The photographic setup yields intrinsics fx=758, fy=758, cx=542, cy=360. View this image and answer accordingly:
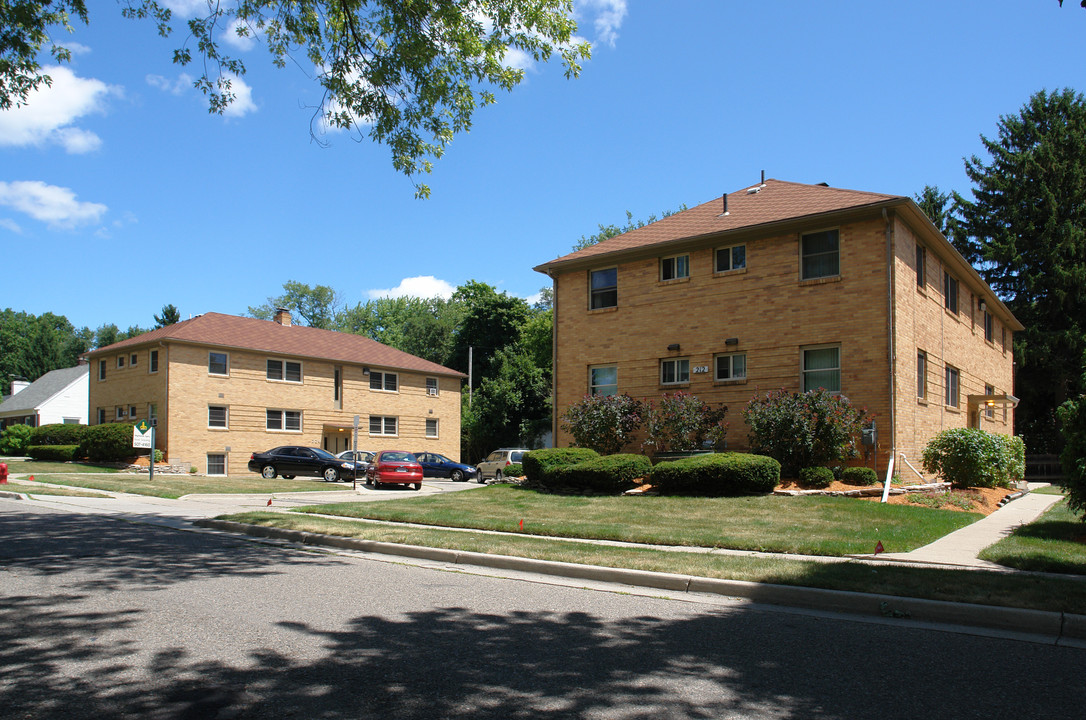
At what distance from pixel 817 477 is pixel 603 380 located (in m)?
7.94

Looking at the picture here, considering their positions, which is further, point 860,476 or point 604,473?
point 604,473

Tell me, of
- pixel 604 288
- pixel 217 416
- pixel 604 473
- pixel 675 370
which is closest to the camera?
pixel 604 473

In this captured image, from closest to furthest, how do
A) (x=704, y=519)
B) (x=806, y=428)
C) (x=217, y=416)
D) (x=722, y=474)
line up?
(x=704, y=519), (x=722, y=474), (x=806, y=428), (x=217, y=416)

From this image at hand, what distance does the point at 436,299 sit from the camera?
83.1 m

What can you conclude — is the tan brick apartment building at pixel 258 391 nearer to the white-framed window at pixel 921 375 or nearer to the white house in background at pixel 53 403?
the white house in background at pixel 53 403

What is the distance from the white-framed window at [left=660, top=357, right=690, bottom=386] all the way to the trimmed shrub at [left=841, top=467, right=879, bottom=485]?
537 cm

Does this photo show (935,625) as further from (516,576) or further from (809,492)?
(809,492)

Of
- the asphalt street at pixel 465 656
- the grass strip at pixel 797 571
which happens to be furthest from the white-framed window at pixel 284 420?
the asphalt street at pixel 465 656

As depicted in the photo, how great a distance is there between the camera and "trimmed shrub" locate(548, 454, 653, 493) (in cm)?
1792

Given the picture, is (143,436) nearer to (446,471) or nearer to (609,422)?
(446,471)

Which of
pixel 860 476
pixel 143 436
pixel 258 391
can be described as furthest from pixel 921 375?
pixel 258 391

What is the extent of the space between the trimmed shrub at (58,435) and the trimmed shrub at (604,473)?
2880cm

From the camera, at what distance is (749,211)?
21.5m

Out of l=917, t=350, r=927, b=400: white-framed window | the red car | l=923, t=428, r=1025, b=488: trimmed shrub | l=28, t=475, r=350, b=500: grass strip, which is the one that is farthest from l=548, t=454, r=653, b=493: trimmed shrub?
l=28, t=475, r=350, b=500: grass strip
